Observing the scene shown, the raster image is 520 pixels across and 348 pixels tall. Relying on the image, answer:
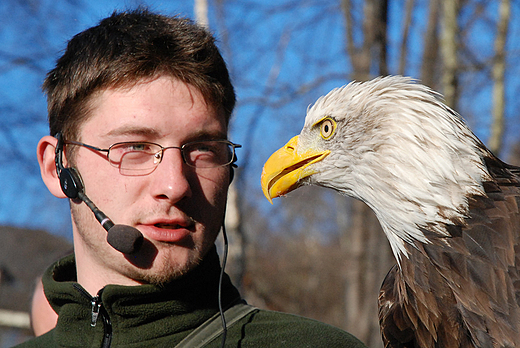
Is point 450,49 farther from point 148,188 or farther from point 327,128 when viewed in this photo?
point 148,188

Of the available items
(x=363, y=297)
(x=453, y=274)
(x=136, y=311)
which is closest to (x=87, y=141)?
(x=136, y=311)

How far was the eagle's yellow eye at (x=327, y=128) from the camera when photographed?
2.05 m

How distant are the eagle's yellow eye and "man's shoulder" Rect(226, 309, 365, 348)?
0.78 metres

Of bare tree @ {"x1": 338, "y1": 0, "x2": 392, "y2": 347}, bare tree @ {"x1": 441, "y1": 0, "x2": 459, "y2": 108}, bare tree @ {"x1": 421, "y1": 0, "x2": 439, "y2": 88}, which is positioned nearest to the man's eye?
bare tree @ {"x1": 441, "y1": 0, "x2": 459, "y2": 108}

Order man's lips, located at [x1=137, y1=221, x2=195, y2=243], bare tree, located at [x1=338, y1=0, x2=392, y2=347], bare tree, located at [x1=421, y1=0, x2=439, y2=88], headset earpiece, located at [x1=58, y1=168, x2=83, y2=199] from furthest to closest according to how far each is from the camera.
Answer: bare tree, located at [x1=421, y1=0, x2=439, y2=88] < bare tree, located at [x1=338, y1=0, x2=392, y2=347] < headset earpiece, located at [x1=58, y1=168, x2=83, y2=199] < man's lips, located at [x1=137, y1=221, x2=195, y2=243]

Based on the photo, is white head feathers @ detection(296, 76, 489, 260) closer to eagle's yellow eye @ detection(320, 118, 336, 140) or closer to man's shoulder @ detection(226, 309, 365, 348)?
eagle's yellow eye @ detection(320, 118, 336, 140)

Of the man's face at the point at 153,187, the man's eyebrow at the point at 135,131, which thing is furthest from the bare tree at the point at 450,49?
the man's eyebrow at the point at 135,131

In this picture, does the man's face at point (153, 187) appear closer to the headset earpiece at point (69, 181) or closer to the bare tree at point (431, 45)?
the headset earpiece at point (69, 181)

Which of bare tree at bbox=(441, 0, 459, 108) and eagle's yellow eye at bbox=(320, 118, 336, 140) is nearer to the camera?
eagle's yellow eye at bbox=(320, 118, 336, 140)

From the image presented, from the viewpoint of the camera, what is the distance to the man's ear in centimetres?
209

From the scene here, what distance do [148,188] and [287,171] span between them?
0.62 meters

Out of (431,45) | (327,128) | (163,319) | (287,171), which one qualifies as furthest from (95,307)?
(431,45)

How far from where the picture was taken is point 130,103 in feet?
6.06

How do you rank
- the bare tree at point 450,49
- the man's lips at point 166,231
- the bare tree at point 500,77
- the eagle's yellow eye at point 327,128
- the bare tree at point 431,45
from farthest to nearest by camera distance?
the bare tree at point 500,77
the bare tree at point 431,45
the bare tree at point 450,49
the eagle's yellow eye at point 327,128
the man's lips at point 166,231
